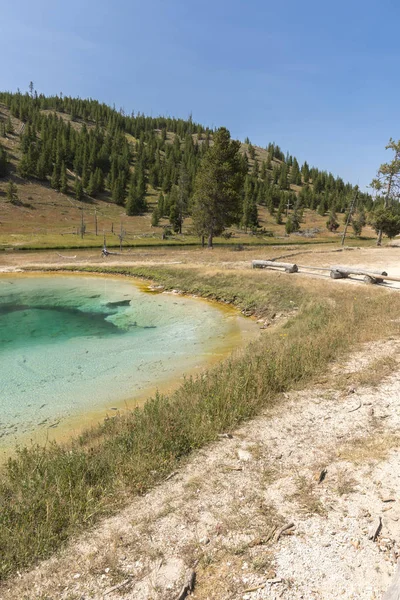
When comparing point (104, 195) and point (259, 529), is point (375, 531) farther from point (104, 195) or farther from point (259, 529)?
point (104, 195)

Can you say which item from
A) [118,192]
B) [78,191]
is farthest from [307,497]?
[118,192]

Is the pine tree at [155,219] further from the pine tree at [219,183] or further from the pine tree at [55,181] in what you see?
the pine tree at [219,183]

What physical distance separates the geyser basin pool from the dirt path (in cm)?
509

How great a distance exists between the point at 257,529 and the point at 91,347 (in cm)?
1211

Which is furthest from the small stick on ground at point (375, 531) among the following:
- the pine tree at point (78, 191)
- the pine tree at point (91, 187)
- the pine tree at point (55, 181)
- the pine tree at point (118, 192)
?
the pine tree at point (55, 181)

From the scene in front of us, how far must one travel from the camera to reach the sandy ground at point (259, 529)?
346cm

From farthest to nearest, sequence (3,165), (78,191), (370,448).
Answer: (78,191), (3,165), (370,448)

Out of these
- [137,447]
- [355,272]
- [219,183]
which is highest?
[219,183]

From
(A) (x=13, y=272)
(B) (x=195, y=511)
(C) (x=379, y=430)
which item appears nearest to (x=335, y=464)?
(C) (x=379, y=430)

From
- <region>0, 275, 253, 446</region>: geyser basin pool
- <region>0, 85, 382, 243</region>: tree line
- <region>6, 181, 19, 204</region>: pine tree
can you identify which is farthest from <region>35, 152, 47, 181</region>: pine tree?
<region>0, 275, 253, 446</region>: geyser basin pool

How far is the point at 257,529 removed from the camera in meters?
4.12

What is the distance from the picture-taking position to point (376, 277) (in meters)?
20.8

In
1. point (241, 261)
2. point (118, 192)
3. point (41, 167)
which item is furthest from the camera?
point (118, 192)

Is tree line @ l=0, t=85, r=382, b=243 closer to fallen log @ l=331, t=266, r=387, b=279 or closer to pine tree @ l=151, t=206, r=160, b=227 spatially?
pine tree @ l=151, t=206, r=160, b=227
